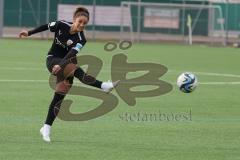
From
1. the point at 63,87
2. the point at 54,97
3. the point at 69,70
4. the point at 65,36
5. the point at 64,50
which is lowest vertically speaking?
the point at 54,97

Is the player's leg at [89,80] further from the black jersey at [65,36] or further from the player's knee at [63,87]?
the black jersey at [65,36]

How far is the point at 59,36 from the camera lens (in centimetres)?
1214

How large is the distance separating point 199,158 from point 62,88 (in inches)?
103

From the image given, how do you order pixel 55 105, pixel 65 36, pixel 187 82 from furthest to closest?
pixel 187 82 < pixel 55 105 < pixel 65 36

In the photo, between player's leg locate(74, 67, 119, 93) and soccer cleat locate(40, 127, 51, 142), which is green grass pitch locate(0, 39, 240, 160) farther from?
player's leg locate(74, 67, 119, 93)

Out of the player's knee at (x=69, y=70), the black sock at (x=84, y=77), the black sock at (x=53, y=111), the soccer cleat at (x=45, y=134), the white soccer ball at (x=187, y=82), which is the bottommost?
the soccer cleat at (x=45, y=134)

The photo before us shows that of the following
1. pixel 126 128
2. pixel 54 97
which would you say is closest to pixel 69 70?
pixel 54 97

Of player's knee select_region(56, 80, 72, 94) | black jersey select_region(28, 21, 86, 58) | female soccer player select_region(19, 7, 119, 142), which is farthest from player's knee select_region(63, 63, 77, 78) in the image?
black jersey select_region(28, 21, 86, 58)

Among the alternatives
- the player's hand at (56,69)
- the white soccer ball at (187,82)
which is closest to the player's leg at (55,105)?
the player's hand at (56,69)

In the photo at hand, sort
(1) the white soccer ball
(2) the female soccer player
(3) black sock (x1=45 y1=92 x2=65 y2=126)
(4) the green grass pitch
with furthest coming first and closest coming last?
(1) the white soccer ball → (3) black sock (x1=45 y1=92 x2=65 y2=126) → (2) the female soccer player → (4) the green grass pitch

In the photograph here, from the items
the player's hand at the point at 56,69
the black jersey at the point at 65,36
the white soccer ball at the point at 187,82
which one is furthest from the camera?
the white soccer ball at the point at 187,82

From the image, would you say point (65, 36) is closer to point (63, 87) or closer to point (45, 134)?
point (63, 87)

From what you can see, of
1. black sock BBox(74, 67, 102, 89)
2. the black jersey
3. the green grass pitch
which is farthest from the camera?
black sock BBox(74, 67, 102, 89)

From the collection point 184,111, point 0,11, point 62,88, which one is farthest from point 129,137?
point 0,11
